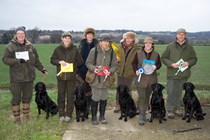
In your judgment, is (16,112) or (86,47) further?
(86,47)

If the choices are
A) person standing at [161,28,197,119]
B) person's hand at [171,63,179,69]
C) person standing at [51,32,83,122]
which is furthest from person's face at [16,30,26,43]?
person's hand at [171,63,179,69]

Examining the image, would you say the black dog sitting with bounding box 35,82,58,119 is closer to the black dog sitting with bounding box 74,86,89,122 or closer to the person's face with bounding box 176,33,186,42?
the black dog sitting with bounding box 74,86,89,122

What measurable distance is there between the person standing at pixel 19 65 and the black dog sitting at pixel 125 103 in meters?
2.18

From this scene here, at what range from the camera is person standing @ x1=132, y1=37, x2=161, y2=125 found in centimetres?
719

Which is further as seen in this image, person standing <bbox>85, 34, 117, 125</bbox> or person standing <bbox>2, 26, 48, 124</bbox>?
person standing <bbox>85, 34, 117, 125</bbox>

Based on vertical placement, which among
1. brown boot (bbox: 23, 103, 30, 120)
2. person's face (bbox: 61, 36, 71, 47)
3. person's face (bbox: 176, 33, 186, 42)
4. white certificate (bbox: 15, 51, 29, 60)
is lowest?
brown boot (bbox: 23, 103, 30, 120)

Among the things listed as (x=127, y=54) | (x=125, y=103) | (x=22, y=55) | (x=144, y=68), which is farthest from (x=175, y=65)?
(x=22, y=55)

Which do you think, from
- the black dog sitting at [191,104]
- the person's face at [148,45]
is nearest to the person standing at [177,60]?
the black dog sitting at [191,104]

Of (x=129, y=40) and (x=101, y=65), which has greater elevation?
(x=129, y=40)

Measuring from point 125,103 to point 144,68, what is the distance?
102 centimetres

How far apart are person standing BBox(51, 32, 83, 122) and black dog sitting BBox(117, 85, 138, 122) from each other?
1183mm

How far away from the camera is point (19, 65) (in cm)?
697

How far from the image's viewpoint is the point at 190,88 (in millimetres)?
7410

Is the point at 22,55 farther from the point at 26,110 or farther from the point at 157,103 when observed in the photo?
the point at 157,103
